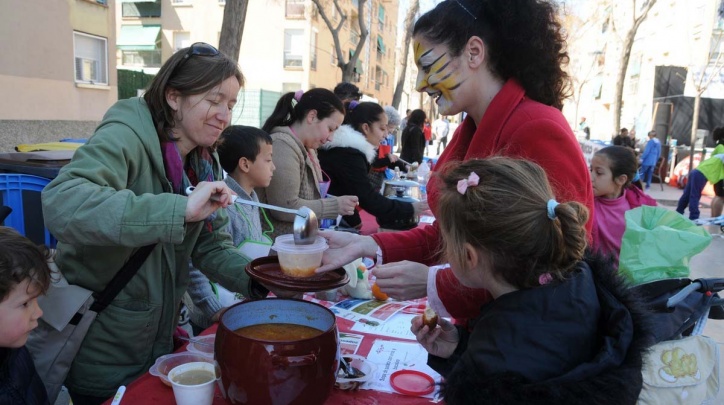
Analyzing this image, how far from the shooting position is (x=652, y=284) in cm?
216

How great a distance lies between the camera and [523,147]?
1541mm

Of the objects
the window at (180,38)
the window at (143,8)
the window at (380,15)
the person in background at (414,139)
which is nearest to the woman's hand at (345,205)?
the person in background at (414,139)

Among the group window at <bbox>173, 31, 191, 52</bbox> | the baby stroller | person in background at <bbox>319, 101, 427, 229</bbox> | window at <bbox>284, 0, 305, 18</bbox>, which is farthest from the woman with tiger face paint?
window at <bbox>173, 31, 191, 52</bbox>

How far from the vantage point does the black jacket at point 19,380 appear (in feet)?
4.60

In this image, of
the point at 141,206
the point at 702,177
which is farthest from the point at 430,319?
the point at 702,177

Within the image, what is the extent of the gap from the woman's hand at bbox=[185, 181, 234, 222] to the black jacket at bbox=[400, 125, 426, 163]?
794 centimetres

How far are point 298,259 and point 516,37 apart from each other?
1.04 meters

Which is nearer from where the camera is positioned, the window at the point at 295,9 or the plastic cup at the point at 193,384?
the plastic cup at the point at 193,384

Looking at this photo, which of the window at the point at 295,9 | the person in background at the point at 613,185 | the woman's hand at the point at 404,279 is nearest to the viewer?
the woman's hand at the point at 404,279

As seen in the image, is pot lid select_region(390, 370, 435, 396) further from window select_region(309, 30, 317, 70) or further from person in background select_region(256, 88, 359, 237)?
window select_region(309, 30, 317, 70)

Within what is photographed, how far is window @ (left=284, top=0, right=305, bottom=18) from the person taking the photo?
24531mm

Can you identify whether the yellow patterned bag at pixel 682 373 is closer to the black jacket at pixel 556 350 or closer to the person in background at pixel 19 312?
the black jacket at pixel 556 350

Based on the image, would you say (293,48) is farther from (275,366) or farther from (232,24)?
(275,366)

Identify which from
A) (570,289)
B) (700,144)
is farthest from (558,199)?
(700,144)
